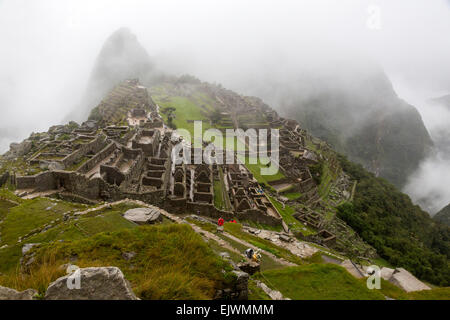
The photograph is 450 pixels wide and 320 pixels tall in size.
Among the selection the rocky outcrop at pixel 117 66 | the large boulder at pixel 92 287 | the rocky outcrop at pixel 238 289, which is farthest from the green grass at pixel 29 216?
the rocky outcrop at pixel 117 66

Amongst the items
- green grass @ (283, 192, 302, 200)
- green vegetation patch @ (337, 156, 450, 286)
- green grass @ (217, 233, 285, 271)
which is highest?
green grass @ (217, 233, 285, 271)

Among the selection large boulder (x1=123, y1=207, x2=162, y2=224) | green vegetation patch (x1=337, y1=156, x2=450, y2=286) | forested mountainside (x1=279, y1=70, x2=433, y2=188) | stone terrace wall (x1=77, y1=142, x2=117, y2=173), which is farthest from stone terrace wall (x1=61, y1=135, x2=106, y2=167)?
forested mountainside (x1=279, y1=70, x2=433, y2=188)

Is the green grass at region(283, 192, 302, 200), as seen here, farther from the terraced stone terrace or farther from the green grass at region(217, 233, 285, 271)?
the green grass at region(217, 233, 285, 271)

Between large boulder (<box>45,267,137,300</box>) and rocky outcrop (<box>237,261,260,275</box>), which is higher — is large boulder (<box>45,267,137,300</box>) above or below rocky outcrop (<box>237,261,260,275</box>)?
above

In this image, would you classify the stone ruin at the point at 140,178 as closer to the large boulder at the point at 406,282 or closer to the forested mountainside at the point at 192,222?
the forested mountainside at the point at 192,222

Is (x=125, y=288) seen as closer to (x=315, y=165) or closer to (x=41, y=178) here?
(x=41, y=178)

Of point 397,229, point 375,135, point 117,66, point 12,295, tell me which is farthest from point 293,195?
point 375,135

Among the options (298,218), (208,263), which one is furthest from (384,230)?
(208,263)
